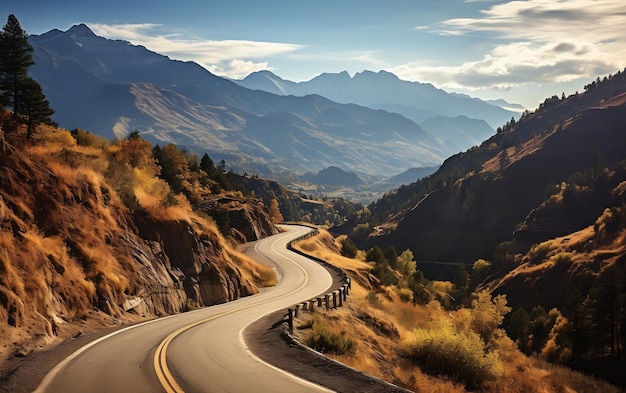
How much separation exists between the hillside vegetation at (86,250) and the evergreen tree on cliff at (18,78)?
40.6 inches

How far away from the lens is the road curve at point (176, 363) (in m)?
11.9

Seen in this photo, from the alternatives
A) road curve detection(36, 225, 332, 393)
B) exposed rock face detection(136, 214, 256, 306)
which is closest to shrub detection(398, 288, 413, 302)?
exposed rock face detection(136, 214, 256, 306)

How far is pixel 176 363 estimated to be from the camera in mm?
14094

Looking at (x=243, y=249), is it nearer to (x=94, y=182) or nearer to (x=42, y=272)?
(x=94, y=182)

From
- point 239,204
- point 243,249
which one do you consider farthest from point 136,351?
point 239,204

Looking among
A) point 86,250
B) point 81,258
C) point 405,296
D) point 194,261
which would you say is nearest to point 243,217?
point 405,296

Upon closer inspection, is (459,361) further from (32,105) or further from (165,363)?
(32,105)

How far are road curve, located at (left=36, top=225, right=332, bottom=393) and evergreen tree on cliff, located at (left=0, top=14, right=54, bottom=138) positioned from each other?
16500 millimetres

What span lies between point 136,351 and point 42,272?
556 centimetres

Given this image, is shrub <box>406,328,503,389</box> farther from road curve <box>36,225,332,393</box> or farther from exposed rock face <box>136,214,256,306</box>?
exposed rock face <box>136,214,256,306</box>

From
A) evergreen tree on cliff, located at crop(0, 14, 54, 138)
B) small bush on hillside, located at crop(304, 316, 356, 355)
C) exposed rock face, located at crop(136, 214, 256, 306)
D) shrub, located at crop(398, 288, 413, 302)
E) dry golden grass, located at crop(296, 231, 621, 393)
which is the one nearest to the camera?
dry golden grass, located at crop(296, 231, 621, 393)

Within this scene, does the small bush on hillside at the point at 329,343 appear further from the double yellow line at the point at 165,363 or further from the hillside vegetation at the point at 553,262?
the hillside vegetation at the point at 553,262

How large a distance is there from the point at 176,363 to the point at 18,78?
80.2ft

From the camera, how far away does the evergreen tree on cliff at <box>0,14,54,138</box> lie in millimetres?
29297
